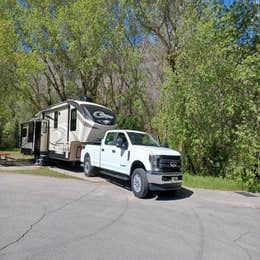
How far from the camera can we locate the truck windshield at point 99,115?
12.9 metres

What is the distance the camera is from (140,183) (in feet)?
27.8

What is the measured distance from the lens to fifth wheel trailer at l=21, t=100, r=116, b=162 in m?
12.8

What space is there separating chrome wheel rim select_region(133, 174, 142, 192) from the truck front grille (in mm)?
851

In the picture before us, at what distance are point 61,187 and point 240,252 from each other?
22.5 feet

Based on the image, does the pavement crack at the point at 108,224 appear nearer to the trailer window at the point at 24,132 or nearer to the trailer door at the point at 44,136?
the trailer door at the point at 44,136

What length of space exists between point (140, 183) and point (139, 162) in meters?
0.72

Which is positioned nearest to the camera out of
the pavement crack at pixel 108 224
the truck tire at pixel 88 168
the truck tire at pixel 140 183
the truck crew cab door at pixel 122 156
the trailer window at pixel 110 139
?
the pavement crack at pixel 108 224

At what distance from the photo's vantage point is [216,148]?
12406 mm

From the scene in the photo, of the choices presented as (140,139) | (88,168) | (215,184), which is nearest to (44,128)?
(88,168)

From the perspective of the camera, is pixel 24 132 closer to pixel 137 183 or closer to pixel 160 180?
pixel 137 183

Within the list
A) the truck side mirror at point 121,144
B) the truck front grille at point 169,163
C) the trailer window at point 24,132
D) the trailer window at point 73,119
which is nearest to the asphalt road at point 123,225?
the truck front grille at point 169,163

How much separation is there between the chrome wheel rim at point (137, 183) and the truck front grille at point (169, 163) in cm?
85

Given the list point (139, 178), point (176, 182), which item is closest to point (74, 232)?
point (139, 178)

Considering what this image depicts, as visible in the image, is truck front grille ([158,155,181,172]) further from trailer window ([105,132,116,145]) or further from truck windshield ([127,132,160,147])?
trailer window ([105,132,116,145])
